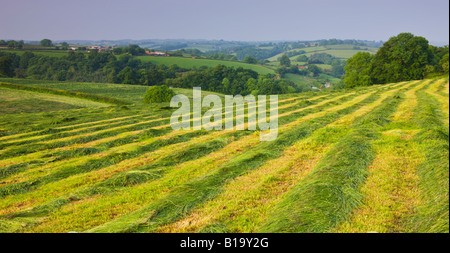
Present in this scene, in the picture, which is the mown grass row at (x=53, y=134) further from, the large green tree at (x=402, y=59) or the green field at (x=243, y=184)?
the large green tree at (x=402, y=59)

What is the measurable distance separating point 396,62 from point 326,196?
48230mm

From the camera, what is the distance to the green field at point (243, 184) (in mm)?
4484

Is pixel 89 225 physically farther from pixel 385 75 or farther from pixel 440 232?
pixel 385 75

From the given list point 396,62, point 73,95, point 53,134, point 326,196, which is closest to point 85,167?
point 53,134

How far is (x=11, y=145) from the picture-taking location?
12023 mm

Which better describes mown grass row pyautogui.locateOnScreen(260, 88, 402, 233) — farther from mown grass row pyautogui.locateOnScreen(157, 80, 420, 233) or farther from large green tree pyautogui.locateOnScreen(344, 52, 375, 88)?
large green tree pyautogui.locateOnScreen(344, 52, 375, 88)

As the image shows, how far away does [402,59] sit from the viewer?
41938mm

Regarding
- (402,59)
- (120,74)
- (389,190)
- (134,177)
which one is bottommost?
(134,177)

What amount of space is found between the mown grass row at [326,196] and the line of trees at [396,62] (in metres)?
36.5

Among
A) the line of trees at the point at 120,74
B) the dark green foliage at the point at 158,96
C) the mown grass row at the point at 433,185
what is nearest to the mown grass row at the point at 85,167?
the mown grass row at the point at 433,185

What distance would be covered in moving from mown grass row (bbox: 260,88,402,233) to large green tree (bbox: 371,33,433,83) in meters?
38.7

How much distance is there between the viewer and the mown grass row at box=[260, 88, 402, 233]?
14.0ft

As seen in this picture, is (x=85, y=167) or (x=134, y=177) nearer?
(x=134, y=177)

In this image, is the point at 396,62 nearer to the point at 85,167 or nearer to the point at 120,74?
the point at 85,167
